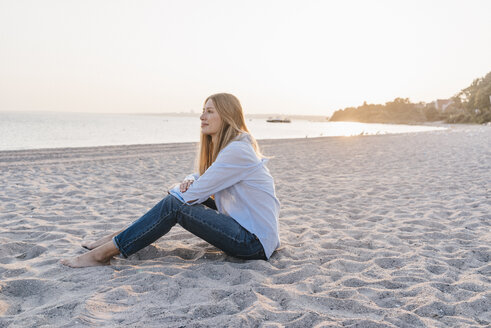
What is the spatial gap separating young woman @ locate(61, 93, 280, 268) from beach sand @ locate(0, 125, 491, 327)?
6.2 inches

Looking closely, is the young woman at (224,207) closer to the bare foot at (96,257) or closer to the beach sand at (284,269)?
the bare foot at (96,257)

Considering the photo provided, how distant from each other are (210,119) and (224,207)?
672 mm

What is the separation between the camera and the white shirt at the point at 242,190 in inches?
102

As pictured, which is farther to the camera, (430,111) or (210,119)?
(430,111)

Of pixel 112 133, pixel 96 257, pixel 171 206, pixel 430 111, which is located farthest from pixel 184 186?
pixel 430 111

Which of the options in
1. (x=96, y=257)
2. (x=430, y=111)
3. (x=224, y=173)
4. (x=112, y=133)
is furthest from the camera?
(x=430, y=111)

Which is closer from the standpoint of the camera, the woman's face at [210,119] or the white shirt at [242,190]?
the white shirt at [242,190]

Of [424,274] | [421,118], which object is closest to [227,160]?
[424,274]

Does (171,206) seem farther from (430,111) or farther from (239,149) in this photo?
(430,111)

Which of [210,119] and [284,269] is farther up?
[210,119]

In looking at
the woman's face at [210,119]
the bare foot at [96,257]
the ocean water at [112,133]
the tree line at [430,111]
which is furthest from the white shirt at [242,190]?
the tree line at [430,111]

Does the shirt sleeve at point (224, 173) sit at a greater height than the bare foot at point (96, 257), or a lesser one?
greater

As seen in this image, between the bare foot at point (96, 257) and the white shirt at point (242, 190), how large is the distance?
61cm

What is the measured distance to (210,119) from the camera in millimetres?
2795
